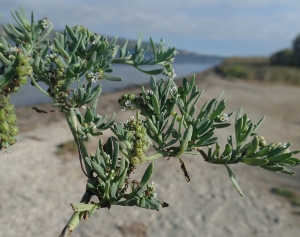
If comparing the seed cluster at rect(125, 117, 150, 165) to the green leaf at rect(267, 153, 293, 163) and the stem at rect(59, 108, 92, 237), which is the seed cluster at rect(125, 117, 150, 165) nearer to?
the stem at rect(59, 108, 92, 237)

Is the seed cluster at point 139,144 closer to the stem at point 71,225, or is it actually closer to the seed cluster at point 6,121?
the stem at point 71,225

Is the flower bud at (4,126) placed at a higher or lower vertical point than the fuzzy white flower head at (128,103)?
lower

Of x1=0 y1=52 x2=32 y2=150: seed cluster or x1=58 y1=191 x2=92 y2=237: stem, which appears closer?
x1=0 y1=52 x2=32 y2=150: seed cluster

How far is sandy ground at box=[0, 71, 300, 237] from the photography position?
662 centimetres

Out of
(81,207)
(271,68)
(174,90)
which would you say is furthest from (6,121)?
(271,68)

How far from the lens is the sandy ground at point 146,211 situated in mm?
6617

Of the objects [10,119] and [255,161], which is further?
[255,161]

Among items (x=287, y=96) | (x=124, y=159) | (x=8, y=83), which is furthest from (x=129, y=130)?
(x=287, y=96)

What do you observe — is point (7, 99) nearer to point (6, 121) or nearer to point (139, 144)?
point (6, 121)

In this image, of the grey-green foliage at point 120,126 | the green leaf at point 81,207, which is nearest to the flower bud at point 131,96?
the grey-green foliage at point 120,126

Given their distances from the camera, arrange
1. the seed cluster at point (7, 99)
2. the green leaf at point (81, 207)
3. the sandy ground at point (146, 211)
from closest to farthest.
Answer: the seed cluster at point (7, 99), the green leaf at point (81, 207), the sandy ground at point (146, 211)

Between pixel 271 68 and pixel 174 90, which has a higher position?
pixel 174 90

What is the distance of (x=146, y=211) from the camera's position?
24.4ft

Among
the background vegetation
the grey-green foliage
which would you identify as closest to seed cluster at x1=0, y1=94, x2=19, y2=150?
the grey-green foliage
